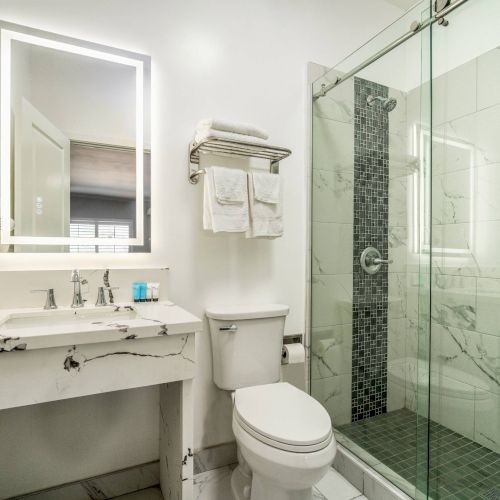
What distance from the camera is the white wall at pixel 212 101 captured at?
4.98 feet

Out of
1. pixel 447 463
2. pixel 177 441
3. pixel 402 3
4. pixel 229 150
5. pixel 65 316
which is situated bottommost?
pixel 447 463

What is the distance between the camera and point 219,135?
1495 millimetres

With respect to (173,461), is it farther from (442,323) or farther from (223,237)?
(442,323)

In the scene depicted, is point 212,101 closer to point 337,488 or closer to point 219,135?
point 219,135

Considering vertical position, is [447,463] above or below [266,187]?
below

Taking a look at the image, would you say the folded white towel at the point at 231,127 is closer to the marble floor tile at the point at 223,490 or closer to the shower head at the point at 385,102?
the shower head at the point at 385,102

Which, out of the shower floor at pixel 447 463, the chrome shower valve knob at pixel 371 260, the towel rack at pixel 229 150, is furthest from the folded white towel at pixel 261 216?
the shower floor at pixel 447 463

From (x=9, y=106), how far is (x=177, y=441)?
4.65ft

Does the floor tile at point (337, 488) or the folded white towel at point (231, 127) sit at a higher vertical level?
the folded white towel at point (231, 127)

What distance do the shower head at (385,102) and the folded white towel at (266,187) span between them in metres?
0.62

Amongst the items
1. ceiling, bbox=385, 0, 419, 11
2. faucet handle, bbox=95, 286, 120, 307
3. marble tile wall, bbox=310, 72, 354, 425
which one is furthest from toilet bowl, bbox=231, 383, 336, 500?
ceiling, bbox=385, 0, 419, 11

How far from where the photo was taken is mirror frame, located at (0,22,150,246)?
133 centimetres

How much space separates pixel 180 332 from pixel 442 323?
3.43 feet

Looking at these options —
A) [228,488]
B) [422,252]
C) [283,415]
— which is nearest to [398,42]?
[422,252]
